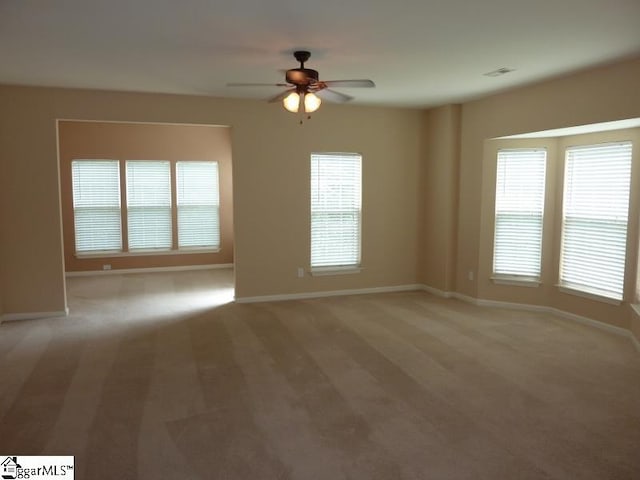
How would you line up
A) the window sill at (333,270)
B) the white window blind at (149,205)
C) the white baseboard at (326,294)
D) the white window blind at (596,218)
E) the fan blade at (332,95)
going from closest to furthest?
the fan blade at (332,95) < the white window blind at (596,218) < the white baseboard at (326,294) < the window sill at (333,270) < the white window blind at (149,205)

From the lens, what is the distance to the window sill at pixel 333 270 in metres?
6.43

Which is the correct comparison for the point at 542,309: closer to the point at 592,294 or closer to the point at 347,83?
the point at 592,294

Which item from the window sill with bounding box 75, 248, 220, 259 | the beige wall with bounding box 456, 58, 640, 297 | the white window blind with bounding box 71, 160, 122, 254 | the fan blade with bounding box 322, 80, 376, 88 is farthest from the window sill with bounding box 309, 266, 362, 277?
the white window blind with bounding box 71, 160, 122, 254

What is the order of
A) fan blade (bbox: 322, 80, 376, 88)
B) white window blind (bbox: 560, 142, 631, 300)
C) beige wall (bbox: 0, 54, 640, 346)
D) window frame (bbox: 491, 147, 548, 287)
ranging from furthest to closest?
window frame (bbox: 491, 147, 548, 287) → beige wall (bbox: 0, 54, 640, 346) → white window blind (bbox: 560, 142, 631, 300) → fan blade (bbox: 322, 80, 376, 88)

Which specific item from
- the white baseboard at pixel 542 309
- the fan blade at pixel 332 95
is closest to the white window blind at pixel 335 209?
the white baseboard at pixel 542 309

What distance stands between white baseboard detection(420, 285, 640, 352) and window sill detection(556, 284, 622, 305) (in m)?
0.25

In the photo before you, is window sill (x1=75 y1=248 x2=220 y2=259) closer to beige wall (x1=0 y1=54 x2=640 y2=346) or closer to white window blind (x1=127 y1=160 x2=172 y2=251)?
white window blind (x1=127 y1=160 x2=172 y2=251)

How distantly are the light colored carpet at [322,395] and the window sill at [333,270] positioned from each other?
933 millimetres

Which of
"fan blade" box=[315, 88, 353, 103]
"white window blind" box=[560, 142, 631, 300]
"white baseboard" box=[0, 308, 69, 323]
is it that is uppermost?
"fan blade" box=[315, 88, 353, 103]

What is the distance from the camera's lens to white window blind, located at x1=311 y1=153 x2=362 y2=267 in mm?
6391

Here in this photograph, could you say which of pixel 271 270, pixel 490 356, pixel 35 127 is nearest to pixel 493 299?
pixel 490 356

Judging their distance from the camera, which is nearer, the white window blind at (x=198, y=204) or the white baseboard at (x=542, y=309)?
the white baseboard at (x=542, y=309)

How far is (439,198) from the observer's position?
6555 millimetres

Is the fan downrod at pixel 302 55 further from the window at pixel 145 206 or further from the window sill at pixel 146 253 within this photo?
the window sill at pixel 146 253
